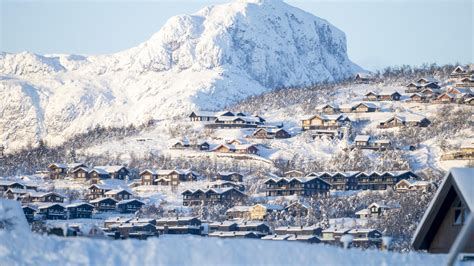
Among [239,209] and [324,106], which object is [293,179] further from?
[324,106]

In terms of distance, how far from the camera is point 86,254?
14.7 m

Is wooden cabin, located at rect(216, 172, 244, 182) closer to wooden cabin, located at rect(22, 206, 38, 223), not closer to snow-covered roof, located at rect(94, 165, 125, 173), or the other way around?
snow-covered roof, located at rect(94, 165, 125, 173)

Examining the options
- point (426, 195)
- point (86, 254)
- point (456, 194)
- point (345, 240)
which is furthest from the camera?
point (426, 195)

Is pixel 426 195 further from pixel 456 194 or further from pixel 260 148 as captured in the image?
pixel 456 194

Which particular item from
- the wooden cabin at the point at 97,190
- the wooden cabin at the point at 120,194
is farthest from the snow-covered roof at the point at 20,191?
the wooden cabin at the point at 120,194

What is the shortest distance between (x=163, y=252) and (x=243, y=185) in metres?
83.7

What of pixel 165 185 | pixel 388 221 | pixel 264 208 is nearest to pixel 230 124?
pixel 165 185

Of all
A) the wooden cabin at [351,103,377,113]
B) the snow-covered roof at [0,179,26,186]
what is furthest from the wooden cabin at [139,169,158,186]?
the wooden cabin at [351,103,377,113]

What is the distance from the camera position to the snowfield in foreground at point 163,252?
48.0 ft

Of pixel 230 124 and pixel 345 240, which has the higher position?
pixel 345 240

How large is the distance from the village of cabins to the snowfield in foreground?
50293mm

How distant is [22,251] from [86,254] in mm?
751

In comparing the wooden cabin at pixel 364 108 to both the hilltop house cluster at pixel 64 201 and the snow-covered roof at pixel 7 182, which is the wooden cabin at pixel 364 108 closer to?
the hilltop house cluster at pixel 64 201

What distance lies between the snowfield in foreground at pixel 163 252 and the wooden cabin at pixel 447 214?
10.8 feet
